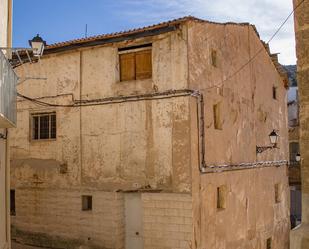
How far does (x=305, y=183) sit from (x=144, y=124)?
34.4 ft

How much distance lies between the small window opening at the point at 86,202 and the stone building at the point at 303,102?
12270 mm

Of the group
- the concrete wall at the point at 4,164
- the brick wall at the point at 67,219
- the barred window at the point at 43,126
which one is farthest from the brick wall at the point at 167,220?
the barred window at the point at 43,126

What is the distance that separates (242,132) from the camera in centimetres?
1606

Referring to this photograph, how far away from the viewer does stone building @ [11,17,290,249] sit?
12703 millimetres

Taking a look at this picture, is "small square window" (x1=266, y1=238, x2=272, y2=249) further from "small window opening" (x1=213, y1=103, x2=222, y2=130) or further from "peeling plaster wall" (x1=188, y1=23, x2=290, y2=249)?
"small window opening" (x1=213, y1=103, x2=222, y2=130)

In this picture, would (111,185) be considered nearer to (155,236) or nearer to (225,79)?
(155,236)

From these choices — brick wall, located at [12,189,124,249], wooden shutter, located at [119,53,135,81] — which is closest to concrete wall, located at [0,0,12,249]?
brick wall, located at [12,189,124,249]

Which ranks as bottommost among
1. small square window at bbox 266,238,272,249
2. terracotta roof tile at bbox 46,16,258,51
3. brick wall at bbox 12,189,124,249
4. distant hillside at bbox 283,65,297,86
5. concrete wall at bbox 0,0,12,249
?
small square window at bbox 266,238,272,249

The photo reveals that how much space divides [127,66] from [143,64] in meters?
0.66

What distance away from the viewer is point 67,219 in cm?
1478

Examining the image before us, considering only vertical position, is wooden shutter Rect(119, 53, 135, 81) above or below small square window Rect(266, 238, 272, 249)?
above

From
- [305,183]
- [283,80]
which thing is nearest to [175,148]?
[305,183]

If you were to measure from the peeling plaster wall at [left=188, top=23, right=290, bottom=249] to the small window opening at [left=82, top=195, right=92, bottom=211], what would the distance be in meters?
4.36

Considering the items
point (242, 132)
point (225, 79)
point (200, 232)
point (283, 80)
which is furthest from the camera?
point (283, 80)
